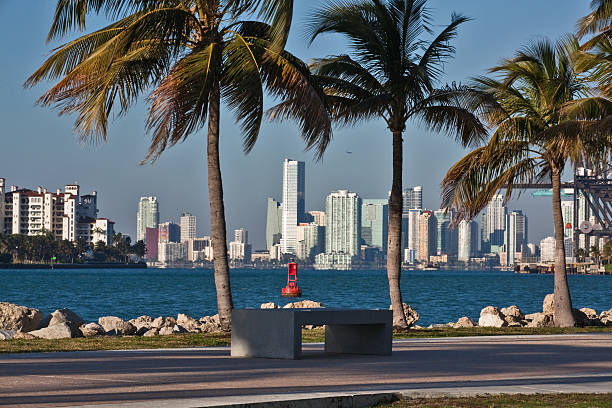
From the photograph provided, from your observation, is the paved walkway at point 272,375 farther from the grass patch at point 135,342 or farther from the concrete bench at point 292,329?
the grass patch at point 135,342

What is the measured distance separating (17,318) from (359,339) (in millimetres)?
11835

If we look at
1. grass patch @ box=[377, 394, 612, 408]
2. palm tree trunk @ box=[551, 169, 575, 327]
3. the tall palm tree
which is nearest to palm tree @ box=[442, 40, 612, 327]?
palm tree trunk @ box=[551, 169, 575, 327]

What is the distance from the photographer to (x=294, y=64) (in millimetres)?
16859

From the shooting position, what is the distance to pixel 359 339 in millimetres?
13633

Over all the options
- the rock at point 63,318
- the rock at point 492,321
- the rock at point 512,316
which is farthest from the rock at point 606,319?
the rock at point 63,318

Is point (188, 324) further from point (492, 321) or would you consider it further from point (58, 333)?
point (492, 321)

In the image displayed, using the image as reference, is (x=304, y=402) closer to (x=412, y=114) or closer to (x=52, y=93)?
(x=52, y=93)

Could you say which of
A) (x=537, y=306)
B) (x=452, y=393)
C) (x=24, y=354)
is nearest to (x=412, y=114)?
(x=24, y=354)

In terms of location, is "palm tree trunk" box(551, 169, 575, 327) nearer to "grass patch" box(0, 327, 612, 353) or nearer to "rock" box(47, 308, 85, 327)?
"grass patch" box(0, 327, 612, 353)

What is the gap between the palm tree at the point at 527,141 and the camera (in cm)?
2211

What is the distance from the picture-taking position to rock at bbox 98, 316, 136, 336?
77.2ft

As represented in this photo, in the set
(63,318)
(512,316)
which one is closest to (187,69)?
(63,318)

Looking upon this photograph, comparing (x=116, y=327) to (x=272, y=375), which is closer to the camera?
(x=272, y=375)

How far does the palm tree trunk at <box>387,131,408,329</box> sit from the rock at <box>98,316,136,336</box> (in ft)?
23.3
